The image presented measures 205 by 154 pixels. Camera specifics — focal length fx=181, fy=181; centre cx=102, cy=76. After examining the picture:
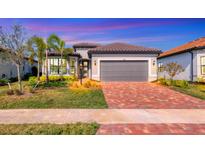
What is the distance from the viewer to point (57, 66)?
2170cm

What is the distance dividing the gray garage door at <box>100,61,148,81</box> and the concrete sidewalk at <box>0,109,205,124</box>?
1104 centimetres

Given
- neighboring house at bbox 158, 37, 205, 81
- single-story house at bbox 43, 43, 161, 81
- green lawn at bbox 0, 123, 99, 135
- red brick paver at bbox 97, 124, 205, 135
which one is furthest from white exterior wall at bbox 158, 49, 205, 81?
green lawn at bbox 0, 123, 99, 135

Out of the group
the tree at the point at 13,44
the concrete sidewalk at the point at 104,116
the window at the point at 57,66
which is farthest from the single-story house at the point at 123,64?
the concrete sidewalk at the point at 104,116

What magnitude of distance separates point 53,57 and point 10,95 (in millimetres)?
12296

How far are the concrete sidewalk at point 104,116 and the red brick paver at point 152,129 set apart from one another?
0.38m

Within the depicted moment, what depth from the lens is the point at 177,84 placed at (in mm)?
14844

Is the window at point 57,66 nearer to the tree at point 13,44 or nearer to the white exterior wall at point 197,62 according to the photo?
the tree at point 13,44

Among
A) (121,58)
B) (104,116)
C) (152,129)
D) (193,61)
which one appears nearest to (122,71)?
(121,58)

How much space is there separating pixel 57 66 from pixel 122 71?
813cm

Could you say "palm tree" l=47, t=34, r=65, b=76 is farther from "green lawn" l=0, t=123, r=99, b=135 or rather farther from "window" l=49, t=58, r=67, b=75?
"green lawn" l=0, t=123, r=99, b=135

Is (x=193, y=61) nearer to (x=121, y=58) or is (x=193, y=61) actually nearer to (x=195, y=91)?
(x=195, y=91)

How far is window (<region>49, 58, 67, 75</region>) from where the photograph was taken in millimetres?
21594

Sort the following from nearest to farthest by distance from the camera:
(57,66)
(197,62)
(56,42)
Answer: (197,62)
(56,42)
(57,66)
